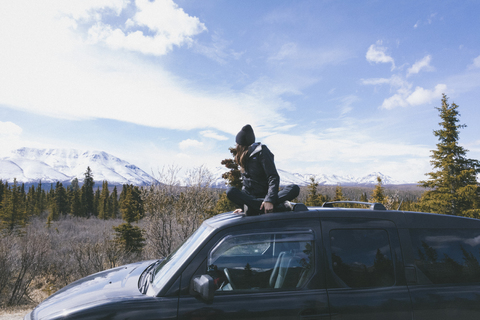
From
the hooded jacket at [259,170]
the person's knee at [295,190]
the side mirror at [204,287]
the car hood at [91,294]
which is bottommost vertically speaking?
the car hood at [91,294]

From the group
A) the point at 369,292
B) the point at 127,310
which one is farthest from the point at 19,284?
the point at 369,292

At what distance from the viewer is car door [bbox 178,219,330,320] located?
222 cm

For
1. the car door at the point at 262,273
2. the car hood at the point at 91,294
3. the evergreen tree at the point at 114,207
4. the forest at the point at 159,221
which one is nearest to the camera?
the car door at the point at 262,273

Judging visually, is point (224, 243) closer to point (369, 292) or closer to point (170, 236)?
Result: point (369, 292)

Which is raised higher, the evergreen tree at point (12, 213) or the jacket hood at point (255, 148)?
the jacket hood at point (255, 148)

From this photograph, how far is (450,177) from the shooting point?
80.3ft

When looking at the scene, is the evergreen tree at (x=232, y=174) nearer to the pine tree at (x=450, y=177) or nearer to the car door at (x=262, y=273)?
the pine tree at (x=450, y=177)

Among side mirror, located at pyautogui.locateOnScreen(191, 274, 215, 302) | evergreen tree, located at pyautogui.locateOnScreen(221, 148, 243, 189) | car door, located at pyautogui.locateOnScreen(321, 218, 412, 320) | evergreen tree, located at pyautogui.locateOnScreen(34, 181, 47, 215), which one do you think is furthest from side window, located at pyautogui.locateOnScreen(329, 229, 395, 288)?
evergreen tree, located at pyautogui.locateOnScreen(34, 181, 47, 215)

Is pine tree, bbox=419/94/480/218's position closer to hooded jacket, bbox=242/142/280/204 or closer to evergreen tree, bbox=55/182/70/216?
hooded jacket, bbox=242/142/280/204

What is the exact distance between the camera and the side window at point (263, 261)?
2.38m

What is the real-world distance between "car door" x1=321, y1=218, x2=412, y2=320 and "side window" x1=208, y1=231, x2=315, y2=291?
0.67 ft

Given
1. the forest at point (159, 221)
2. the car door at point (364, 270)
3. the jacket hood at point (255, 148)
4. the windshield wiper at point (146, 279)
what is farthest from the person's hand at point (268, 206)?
the forest at point (159, 221)

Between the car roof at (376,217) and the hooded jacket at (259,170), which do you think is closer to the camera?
the car roof at (376,217)

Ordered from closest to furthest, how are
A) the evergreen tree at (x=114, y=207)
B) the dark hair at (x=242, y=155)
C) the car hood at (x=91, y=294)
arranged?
1. the car hood at (x=91, y=294)
2. the dark hair at (x=242, y=155)
3. the evergreen tree at (x=114, y=207)
